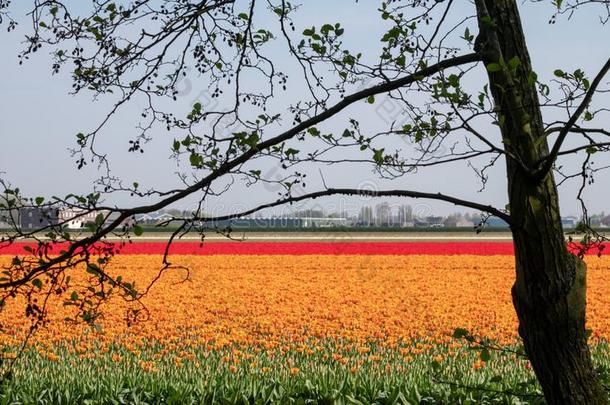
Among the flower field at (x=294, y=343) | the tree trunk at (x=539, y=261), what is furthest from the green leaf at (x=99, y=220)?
the tree trunk at (x=539, y=261)

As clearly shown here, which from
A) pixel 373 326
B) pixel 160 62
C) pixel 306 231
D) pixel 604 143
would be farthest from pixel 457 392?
pixel 306 231

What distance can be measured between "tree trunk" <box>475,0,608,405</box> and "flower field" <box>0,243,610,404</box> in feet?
1.24

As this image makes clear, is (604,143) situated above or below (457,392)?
above

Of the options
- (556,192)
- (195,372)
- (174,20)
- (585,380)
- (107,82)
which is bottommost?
(195,372)

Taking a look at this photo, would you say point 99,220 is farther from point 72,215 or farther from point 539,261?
point 539,261

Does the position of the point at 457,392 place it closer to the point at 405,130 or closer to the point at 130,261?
the point at 405,130

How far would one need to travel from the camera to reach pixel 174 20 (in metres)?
5.22

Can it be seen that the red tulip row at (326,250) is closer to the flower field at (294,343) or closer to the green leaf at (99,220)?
the flower field at (294,343)

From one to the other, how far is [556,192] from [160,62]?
2810mm

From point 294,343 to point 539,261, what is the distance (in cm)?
638

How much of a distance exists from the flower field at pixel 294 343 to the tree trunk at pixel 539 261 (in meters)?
0.38

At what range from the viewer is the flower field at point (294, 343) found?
22.4 feet

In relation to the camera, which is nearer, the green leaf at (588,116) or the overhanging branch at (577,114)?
the overhanging branch at (577,114)

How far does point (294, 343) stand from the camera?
10344 millimetres
